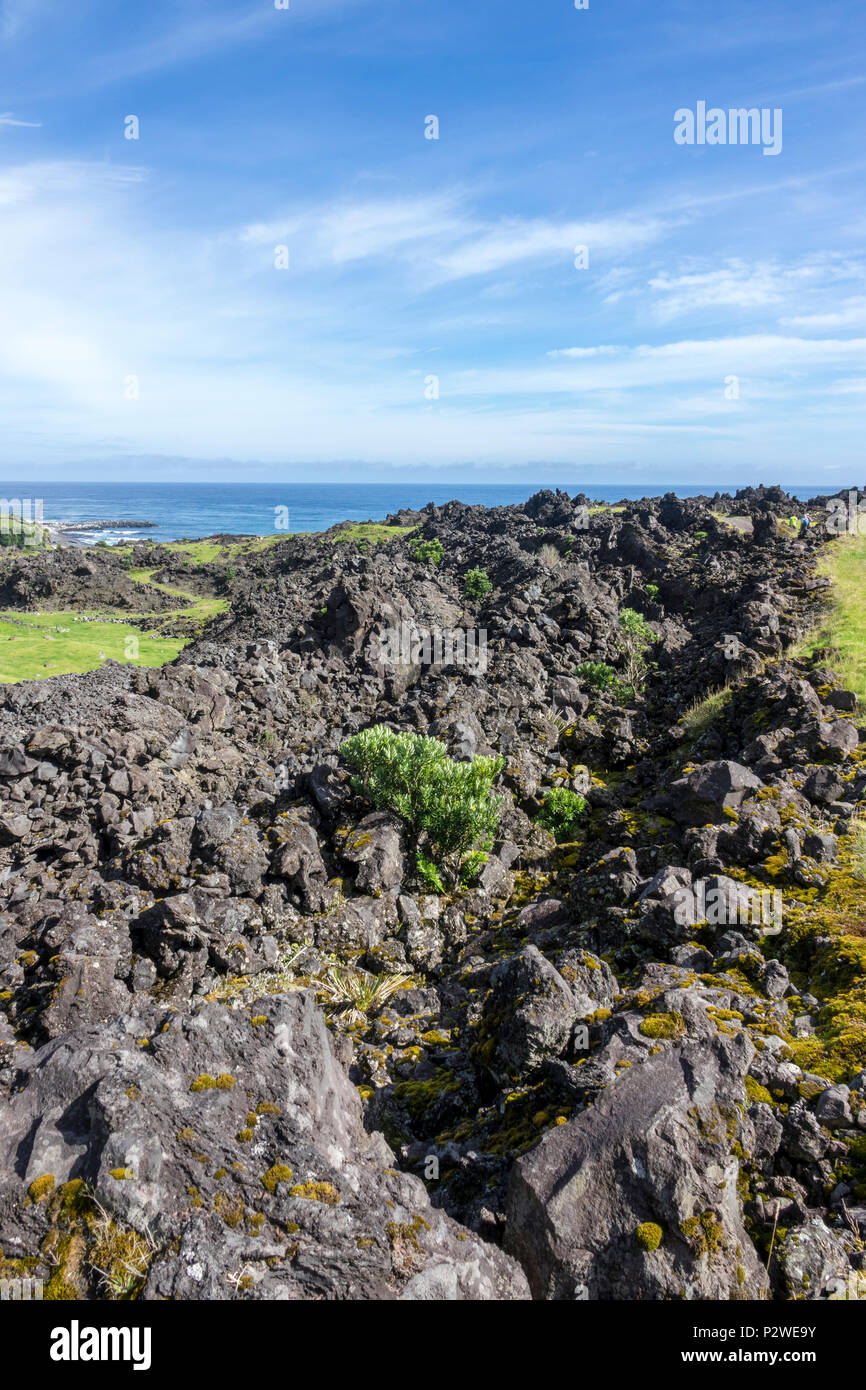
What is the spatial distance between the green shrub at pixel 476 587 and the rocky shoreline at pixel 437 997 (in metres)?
16.4

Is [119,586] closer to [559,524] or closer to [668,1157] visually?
[559,524]

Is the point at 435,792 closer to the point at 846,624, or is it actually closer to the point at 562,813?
the point at 562,813

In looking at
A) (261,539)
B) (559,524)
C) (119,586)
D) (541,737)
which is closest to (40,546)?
(261,539)

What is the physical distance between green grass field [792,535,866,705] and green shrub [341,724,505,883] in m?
8.01

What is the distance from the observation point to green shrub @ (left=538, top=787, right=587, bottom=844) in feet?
44.3

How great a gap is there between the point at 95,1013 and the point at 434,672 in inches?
598

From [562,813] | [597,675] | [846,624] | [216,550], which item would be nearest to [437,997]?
[562,813]

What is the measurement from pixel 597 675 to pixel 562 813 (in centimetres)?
934

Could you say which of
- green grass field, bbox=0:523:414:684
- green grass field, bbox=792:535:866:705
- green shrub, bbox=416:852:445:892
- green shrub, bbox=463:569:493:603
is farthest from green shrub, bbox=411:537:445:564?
green shrub, bbox=416:852:445:892

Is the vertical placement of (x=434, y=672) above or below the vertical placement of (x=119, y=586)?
below

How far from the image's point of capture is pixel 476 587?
37.6 m

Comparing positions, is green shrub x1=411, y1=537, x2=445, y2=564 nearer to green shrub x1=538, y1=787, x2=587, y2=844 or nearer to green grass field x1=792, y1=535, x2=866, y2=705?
green grass field x1=792, y1=535, x2=866, y2=705

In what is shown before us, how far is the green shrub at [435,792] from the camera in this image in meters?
11.8

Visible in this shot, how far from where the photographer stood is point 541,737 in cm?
1755
